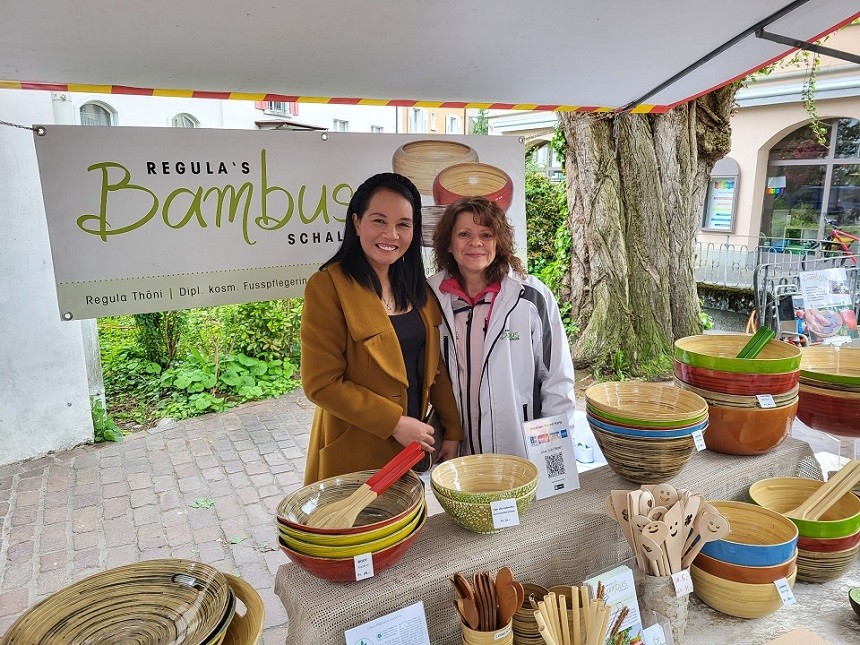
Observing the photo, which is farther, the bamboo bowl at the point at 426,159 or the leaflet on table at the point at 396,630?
the bamboo bowl at the point at 426,159

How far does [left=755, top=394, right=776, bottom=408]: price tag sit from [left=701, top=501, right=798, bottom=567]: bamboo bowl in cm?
29

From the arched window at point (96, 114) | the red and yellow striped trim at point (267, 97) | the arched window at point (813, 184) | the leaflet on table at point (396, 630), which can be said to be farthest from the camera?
the arched window at point (96, 114)

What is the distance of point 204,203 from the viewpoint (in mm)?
2393

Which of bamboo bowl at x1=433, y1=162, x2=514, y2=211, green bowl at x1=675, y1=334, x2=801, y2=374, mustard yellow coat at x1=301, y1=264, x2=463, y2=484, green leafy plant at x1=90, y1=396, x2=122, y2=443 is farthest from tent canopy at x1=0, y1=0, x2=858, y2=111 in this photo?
green leafy plant at x1=90, y1=396, x2=122, y2=443

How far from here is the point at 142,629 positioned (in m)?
1.08

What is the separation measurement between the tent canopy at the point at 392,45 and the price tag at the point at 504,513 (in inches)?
52.9

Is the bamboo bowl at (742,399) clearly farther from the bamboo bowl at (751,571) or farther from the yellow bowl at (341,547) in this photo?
the yellow bowl at (341,547)

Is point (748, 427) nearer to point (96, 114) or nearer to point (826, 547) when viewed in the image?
point (826, 547)

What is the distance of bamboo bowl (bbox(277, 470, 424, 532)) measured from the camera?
134cm

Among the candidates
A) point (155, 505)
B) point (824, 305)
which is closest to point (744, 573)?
point (155, 505)

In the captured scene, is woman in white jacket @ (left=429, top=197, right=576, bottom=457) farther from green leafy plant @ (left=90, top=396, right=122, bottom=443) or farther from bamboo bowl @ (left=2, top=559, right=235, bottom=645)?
green leafy plant @ (left=90, top=396, right=122, bottom=443)

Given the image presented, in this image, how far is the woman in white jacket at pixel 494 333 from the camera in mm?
2049

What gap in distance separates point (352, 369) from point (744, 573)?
1202mm

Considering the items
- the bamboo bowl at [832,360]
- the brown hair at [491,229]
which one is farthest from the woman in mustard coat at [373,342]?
the bamboo bowl at [832,360]
